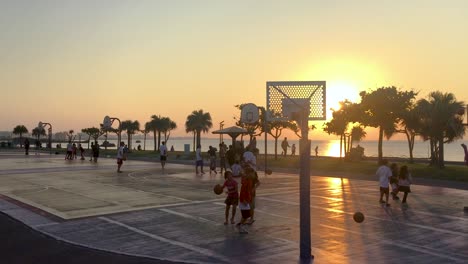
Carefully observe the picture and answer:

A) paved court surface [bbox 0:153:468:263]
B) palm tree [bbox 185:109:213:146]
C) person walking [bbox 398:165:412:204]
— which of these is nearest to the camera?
paved court surface [bbox 0:153:468:263]

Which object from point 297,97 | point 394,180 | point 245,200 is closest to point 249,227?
point 245,200

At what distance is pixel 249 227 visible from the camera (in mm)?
11352

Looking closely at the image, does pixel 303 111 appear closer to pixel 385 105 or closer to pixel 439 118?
pixel 439 118

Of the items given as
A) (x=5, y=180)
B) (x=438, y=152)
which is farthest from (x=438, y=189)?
(x=5, y=180)

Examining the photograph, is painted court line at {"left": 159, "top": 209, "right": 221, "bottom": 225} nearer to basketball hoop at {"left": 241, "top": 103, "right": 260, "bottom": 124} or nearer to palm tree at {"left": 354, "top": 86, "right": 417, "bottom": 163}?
basketball hoop at {"left": 241, "top": 103, "right": 260, "bottom": 124}

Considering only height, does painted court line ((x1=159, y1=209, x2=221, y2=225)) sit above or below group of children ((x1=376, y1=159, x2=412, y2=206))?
below

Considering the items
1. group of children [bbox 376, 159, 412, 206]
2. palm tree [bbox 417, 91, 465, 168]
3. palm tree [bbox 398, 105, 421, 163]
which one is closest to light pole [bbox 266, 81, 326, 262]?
group of children [bbox 376, 159, 412, 206]

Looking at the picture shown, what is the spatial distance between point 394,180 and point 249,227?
23.0 ft

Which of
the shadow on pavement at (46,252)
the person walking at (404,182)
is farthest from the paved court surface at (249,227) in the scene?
the person walking at (404,182)

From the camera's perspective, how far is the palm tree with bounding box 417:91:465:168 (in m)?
30.1

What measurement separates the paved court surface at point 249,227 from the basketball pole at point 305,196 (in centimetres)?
35

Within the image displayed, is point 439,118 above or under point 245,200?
above

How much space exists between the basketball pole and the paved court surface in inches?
13.8

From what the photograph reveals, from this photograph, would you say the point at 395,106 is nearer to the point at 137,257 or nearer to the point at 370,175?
the point at 370,175
